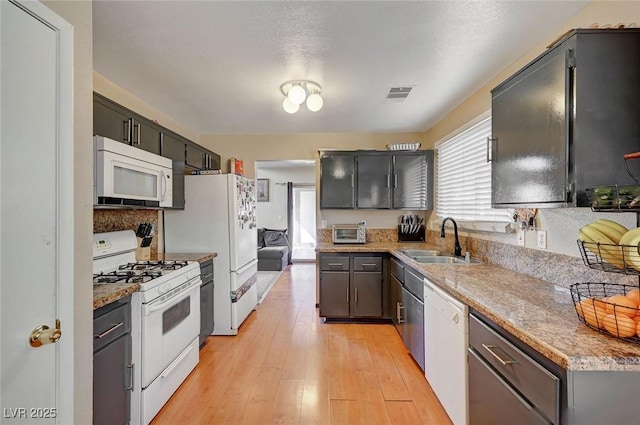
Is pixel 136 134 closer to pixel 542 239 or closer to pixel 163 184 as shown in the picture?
pixel 163 184

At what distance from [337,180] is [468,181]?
1548mm

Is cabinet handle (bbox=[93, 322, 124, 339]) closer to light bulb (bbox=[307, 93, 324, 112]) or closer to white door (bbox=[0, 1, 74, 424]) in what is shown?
white door (bbox=[0, 1, 74, 424])

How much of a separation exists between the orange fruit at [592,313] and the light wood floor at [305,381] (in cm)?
124

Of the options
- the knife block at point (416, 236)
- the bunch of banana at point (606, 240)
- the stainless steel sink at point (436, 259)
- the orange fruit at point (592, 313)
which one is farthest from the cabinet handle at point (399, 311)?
the bunch of banana at point (606, 240)

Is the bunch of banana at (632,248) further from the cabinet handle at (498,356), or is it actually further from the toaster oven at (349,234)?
the toaster oven at (349,234)

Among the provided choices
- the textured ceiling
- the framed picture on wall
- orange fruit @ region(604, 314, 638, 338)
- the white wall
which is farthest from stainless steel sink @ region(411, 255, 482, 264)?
the framed picture on wall

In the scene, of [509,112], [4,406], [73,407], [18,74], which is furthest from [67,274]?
[509,112]

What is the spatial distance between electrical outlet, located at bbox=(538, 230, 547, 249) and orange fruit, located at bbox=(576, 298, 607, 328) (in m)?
0.84

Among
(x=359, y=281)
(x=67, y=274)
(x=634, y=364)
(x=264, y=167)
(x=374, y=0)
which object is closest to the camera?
(x=634, y=364)

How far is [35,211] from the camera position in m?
1.02

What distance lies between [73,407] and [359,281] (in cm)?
265

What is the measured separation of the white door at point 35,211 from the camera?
0.94 metres

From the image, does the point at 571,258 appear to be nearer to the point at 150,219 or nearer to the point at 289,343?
the point at 289,343

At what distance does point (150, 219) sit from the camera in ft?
9.93
